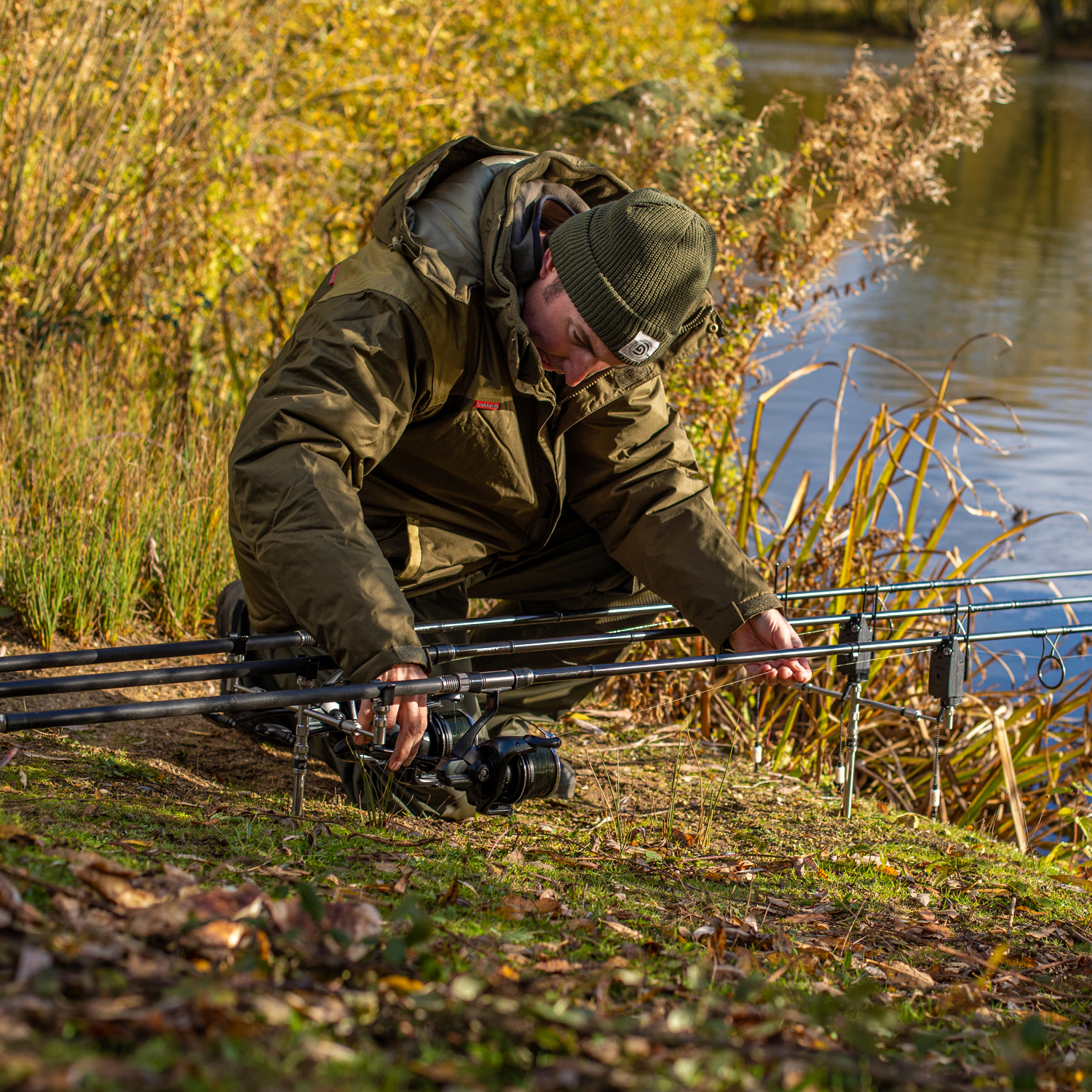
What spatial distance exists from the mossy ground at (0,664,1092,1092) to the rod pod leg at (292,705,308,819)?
8 centimetres

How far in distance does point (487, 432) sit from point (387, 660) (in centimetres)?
87

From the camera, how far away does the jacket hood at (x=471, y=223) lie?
3.06m

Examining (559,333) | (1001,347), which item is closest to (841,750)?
(559,333)

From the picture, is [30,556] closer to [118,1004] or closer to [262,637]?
[262,637]

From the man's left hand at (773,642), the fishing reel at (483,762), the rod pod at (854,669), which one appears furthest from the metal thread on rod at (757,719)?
the fishing reel at (483,762)

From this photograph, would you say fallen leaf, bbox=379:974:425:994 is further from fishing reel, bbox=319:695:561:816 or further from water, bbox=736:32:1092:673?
water, bbox=736:32:1092:673

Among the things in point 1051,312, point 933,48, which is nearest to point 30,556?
point 933,48

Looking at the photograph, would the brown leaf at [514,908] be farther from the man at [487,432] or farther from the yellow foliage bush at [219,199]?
the yellow foliage bush at [219,199]

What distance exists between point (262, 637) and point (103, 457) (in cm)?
186

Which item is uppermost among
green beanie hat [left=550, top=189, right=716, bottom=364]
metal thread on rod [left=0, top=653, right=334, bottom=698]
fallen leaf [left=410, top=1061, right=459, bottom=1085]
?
green beanie hat [left=550, top=189, right=716, bottom=364]

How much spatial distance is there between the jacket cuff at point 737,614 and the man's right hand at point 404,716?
3.57ft

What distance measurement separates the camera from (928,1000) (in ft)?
7.89

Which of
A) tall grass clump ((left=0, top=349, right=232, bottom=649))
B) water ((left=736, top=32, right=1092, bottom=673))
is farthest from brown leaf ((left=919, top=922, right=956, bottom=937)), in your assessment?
water ((left=736, top=32, right=1092, bottom=673))

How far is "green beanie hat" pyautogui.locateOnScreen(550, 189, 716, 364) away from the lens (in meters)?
3.02
